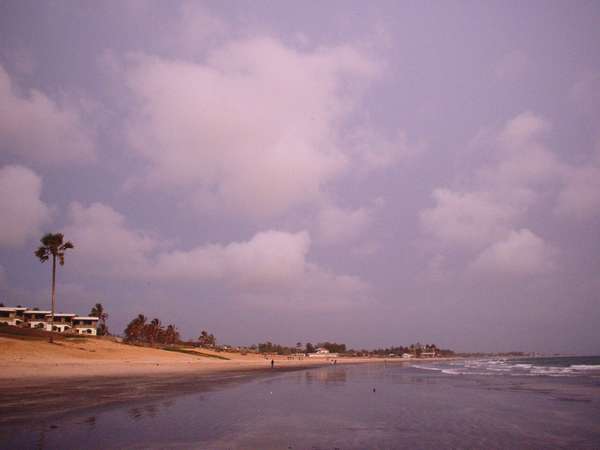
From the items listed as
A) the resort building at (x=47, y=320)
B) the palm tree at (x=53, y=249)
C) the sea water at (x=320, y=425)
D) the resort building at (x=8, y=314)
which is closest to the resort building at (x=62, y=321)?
the resort building at (x=47, y=320)

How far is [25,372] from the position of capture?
35.0 meters

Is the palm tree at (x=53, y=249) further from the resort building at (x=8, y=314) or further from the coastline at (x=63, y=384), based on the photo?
the resort building at (x=8, y=314)

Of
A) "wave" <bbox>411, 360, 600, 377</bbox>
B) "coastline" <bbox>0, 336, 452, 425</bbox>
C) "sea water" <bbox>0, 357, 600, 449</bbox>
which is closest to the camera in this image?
"sea water" <bbox>0, 357, 600, 449</bbox>

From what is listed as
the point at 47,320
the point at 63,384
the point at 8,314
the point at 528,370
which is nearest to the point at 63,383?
the point at 63,384

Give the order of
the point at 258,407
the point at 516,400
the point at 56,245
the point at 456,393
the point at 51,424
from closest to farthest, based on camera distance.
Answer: the point at 51,424
the point at 258,407
the point at 516,400
the point at 456,393
the point at 56,245

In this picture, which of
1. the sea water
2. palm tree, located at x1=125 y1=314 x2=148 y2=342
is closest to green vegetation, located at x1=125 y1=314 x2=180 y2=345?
palm tree, located at x1=125 y1=314 x2=148 y2=342

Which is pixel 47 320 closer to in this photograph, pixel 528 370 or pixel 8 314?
pixel 8 314

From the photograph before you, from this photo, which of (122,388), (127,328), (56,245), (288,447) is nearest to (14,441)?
(288,447)

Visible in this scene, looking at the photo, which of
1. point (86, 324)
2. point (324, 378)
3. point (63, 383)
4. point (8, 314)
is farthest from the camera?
point (86, 324)

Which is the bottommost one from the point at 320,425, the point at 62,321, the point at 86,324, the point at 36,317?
the point at 86,324

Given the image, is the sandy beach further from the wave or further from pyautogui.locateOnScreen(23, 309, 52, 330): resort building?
pyautogui.locateOnScreen(23, 309, 52, 330): resort building

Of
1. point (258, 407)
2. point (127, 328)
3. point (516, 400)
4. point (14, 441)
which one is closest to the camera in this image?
point (14, 441)

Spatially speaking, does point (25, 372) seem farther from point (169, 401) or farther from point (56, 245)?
point (56, 245)

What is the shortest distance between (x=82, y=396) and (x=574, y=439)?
82.3ft
